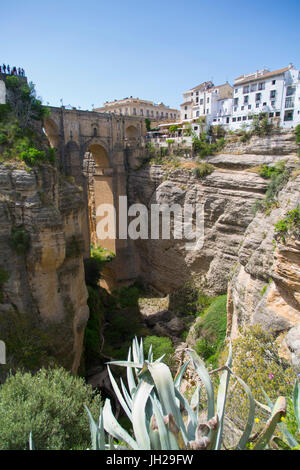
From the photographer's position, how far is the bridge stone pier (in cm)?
1994

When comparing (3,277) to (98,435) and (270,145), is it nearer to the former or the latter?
(98,435)

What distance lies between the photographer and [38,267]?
34.3ft

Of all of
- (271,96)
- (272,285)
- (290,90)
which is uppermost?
(290,90)

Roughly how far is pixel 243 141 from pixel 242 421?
16.4 m

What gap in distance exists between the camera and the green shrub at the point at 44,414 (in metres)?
5.45

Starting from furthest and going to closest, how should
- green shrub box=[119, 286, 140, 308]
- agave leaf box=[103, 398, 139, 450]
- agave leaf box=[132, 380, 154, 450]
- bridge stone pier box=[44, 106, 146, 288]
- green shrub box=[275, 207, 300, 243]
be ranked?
bridge stone pier box=[44, 106, 146, 288], green shrub box=[119, 286, 140, 308], green shrub box=[275, 207, 300, 243], agave leaf box=[103, 398, 139, 450], agave leaf box=[132, 380, 154, 450]

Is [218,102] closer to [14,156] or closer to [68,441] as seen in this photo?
[14,156]

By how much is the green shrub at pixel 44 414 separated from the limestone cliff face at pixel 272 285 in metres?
4.73

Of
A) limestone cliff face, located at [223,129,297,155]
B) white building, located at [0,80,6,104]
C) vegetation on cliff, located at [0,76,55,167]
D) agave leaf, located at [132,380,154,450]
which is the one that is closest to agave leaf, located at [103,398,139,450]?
agave leaf, located at [132,380,154,450]

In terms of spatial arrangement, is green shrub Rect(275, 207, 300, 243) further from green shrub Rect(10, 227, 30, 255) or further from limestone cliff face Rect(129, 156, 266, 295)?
limestone cliff face Rect(129, 156, 266, 295)
